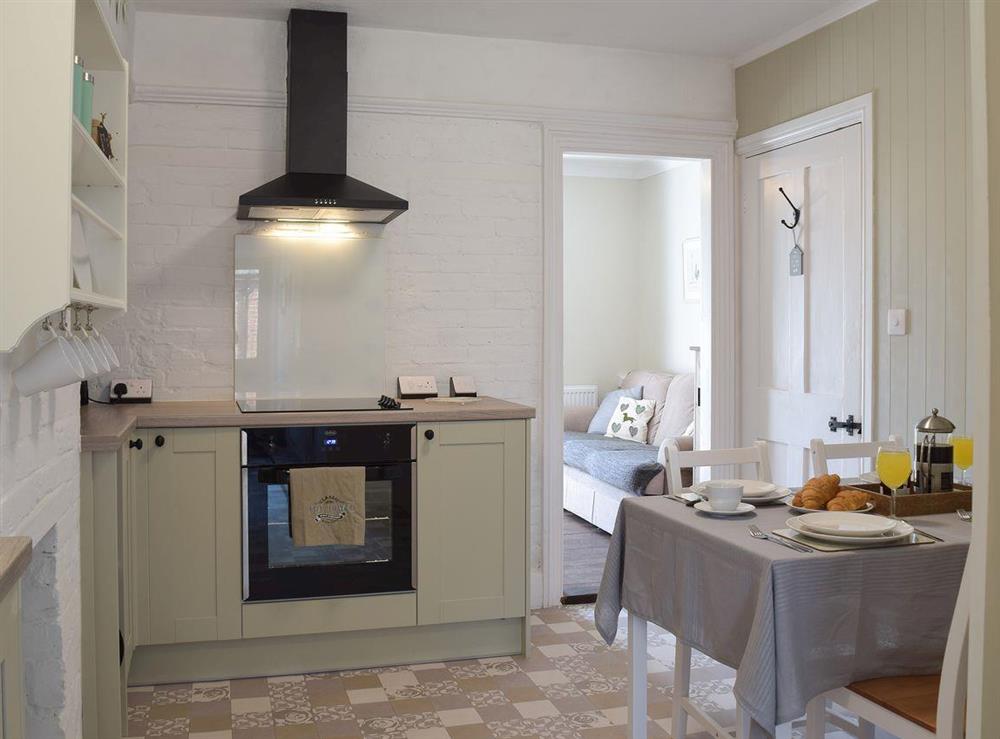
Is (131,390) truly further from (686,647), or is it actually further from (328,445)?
(686,647)

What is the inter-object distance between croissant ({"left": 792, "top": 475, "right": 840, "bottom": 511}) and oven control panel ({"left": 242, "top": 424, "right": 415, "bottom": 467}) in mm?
1528

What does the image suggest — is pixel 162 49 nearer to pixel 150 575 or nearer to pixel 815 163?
pixel 150 575

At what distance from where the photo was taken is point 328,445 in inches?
136

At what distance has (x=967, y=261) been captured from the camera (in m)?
3.22

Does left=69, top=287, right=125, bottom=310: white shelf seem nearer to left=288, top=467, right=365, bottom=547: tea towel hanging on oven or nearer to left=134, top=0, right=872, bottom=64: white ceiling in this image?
left=288, top=467, right=365, bottom=547: tea towel hanging on oven

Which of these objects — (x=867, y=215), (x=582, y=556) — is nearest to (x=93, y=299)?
(x=867, y=215)

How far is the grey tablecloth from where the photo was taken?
1969mm

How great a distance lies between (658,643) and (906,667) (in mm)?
1779

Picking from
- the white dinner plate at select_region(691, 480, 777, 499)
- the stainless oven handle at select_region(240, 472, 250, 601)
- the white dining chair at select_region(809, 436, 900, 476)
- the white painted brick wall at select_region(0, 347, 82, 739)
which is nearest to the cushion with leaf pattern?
the white dining chair at select_region(809, 436, 900, 476)

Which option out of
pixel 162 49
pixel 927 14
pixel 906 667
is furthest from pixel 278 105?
pixel 906 667

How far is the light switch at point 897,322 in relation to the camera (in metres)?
3.54

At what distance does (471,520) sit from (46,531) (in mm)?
1889

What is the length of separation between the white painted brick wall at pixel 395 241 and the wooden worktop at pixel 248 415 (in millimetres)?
317

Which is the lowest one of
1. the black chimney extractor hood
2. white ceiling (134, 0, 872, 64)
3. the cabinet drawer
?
the cabinet drawer
